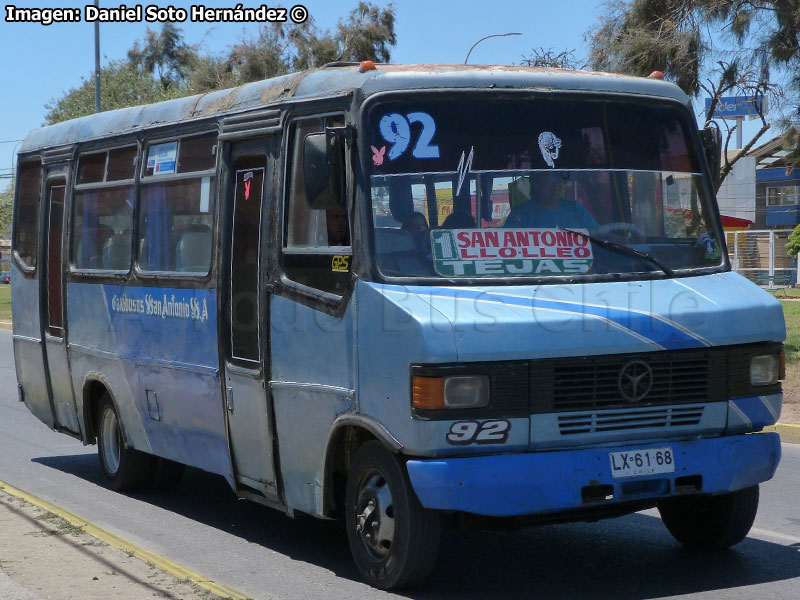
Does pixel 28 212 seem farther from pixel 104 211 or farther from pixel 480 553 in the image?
pixel 480 553

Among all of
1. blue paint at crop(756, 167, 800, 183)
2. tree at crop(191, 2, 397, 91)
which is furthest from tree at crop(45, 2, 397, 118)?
blue paint at crop(756, 167, 800, 183)

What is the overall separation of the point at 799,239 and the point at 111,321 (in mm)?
37566

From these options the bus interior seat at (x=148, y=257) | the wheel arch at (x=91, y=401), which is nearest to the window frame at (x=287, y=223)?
the bus interior seat at (x=148, y=257)

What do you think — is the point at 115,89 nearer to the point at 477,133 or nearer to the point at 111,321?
the point at 111,321

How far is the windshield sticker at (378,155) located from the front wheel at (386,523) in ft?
4.54

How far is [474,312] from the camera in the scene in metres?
5.74

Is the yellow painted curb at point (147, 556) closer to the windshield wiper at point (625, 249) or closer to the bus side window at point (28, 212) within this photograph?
the windshield wiper at point (625, 249)

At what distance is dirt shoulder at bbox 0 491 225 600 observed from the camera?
19.1 feet

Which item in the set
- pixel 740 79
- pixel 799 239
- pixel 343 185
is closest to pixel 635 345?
pixel 343 185

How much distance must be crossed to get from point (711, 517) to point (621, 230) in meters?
1.68

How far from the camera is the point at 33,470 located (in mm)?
10633

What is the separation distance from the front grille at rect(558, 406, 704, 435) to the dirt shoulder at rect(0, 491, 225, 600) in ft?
6.08

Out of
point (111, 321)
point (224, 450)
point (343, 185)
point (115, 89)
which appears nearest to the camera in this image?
point (343, 185)

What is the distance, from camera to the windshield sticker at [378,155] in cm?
626
